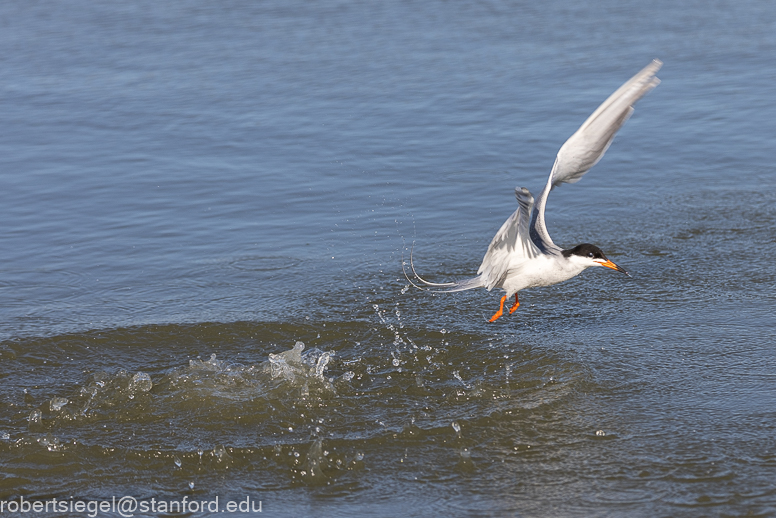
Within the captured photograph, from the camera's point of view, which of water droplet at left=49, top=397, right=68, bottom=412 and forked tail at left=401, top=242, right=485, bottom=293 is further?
forked tail at left=401, top=242, right=485, bottom=293

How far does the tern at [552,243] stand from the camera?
5.95 meters

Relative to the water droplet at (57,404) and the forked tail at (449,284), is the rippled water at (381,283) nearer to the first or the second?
the water droplet at (57,404)

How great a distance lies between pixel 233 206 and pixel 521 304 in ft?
11.0

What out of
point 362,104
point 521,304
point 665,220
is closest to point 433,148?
point 362,104

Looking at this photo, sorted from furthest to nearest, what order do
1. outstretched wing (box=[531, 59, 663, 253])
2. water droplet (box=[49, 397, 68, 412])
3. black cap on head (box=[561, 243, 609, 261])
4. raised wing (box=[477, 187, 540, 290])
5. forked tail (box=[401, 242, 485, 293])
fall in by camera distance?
forked tail (box=[401, 242, 485, 293]), black cap on head (box=[561, 243, 609, 261]), outstretched wing (box=[531, 59, 663, 253]), raised wing (box=[477, 187, 540, 290]), water droplet (box=[49, 397, 68, 412])

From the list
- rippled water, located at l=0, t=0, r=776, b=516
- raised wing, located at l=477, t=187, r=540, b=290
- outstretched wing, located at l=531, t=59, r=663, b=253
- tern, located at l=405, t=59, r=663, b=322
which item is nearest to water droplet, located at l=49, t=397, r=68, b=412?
rippled water, located at l=0, t=0, r=776, b=516

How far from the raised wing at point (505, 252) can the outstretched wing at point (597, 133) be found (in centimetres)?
34

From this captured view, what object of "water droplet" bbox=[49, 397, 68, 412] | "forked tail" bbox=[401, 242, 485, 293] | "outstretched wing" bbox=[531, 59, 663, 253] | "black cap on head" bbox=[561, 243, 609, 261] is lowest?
"water droplet" bbox=[49, 397, 68, 412]

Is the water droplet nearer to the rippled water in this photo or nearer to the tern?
the rippled water

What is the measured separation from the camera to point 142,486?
4820 millimetres

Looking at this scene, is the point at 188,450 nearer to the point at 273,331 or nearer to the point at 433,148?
the point at 273,331

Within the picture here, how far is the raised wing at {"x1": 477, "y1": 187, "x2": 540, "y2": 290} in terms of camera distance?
575 centimetres

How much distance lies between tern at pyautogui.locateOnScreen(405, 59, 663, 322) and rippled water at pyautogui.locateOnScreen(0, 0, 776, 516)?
0.47 m

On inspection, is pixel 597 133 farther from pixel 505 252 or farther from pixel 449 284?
pixel 449 284
